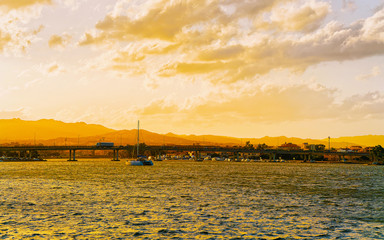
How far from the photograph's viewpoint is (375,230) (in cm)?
3356

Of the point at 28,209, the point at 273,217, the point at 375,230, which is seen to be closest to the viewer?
the point at 375,230

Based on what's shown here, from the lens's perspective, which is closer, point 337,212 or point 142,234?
point 142,234

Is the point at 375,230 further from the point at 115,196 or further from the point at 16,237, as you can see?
the point at 115,196

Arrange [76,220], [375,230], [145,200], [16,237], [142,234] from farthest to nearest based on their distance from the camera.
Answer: [145,200], [76,220], [375,230], [142,234], [16,237]

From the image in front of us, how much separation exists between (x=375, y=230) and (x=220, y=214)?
14.8 meters

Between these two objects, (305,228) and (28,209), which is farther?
(28,209)

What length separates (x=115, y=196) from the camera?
2269 inches

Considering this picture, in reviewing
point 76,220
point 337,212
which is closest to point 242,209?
point 337,212

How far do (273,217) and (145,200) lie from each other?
19.9m

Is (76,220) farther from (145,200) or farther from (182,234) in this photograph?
(145,200)

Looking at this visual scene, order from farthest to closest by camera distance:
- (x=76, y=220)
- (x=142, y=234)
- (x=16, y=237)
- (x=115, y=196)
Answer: (x=115, y=196)
(x=76, y=220)
(x=142, y=234)
(x=16, y=237)

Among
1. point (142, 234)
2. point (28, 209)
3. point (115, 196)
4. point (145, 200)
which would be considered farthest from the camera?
point (115, 196)

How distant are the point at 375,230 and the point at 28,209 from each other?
35227 mm

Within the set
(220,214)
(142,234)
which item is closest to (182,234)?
(142,234)
